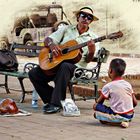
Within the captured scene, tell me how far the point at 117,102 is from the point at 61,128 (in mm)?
666

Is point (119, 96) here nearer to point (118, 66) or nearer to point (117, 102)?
point (117, 102)

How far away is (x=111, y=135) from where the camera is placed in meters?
6.27

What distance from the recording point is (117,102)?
6.78 meters

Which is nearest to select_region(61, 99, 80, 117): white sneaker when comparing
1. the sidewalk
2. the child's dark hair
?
the sidewalk

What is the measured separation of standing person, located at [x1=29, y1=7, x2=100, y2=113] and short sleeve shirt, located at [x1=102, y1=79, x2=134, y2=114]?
3.08ft

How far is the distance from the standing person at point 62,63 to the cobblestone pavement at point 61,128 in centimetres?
22

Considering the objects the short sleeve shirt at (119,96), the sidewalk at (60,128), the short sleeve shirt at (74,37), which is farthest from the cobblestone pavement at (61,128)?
the short sleeve shirt at (74,37)

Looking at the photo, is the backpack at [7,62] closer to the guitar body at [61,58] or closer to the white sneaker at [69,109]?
the guitar body at [61,58]

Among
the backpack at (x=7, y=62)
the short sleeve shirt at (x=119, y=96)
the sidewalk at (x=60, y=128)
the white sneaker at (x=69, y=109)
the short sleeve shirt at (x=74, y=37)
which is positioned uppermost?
the short sleeve shirt at (x=74, y=37)

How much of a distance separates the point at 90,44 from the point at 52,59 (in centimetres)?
63

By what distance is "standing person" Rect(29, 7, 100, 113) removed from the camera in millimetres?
7672

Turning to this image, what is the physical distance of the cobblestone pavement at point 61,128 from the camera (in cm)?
620

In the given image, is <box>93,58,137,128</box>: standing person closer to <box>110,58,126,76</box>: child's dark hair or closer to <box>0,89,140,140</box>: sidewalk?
<box>110,58,126,76</box>: child's dark hair

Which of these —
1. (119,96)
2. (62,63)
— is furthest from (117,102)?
(62,63)
